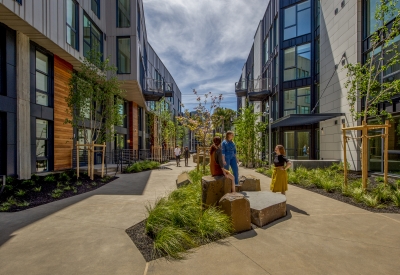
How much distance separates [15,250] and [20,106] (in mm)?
7341

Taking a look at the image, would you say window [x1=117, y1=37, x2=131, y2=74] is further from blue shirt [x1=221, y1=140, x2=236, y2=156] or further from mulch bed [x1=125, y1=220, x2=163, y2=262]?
mulch bed [x1=125, y1=220, x2=163, y2=262]

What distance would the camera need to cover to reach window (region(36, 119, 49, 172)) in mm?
9611

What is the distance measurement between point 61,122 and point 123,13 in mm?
10104

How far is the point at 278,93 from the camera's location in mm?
17375

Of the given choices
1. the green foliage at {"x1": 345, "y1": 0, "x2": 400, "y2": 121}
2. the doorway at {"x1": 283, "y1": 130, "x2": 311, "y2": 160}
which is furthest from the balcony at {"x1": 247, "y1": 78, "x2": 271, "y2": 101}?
the green foliage at {"x1": 345, "y1": 0, "x2": 400, "y2": 121}

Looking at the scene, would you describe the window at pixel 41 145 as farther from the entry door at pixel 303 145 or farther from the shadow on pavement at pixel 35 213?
the entry door at pixel 303 145

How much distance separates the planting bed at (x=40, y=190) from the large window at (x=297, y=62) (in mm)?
15028

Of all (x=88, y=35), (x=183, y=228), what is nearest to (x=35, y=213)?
(x=183, y=228)

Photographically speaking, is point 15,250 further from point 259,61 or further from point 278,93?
point 259,61

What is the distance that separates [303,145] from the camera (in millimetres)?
16656

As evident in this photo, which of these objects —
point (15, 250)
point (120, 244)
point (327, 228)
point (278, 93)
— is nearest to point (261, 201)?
point (327, 228)

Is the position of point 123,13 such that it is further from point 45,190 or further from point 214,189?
point 214,189

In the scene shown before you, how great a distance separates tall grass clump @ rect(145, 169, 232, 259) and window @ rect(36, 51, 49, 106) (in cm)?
922

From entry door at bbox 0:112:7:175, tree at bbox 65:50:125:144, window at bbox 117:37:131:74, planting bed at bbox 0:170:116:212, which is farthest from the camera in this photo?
window at bbox 117:37:131:74
